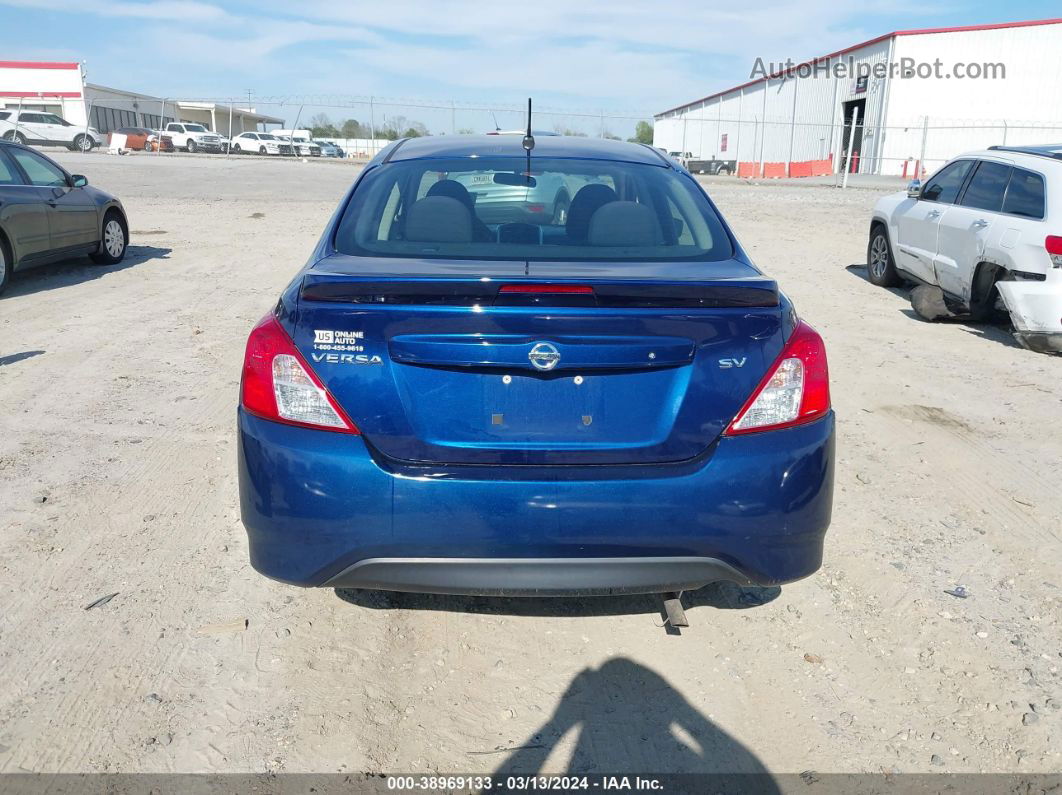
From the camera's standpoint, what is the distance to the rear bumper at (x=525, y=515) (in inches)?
101

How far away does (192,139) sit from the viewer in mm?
44156

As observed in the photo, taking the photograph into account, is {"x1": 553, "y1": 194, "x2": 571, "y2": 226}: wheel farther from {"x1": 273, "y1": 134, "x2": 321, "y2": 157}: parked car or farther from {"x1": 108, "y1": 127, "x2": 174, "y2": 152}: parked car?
{"x1": 108, "y1": 127, "x2": 174, "y2": 152}: parked car

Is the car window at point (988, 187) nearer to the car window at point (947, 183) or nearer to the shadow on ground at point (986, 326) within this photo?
the car window at point (947, 183)

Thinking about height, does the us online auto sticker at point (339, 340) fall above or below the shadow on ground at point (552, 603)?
above

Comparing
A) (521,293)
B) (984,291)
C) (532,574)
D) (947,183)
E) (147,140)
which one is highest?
(147,140)

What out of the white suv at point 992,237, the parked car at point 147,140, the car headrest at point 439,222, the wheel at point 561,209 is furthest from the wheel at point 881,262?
the parked car at point 147,140

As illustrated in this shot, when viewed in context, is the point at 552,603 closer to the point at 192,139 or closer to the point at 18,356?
the point at 18,356

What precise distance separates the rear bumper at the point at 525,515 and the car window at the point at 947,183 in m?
7.78

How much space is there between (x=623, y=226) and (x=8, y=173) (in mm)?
8940

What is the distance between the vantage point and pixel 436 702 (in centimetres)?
285

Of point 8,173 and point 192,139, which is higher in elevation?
point 192,139

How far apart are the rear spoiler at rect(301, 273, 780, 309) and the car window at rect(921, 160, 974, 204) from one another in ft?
25.8

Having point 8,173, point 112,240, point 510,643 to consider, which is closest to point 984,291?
point 510,643

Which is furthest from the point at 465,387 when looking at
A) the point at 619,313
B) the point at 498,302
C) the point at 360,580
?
the point at 360,580
